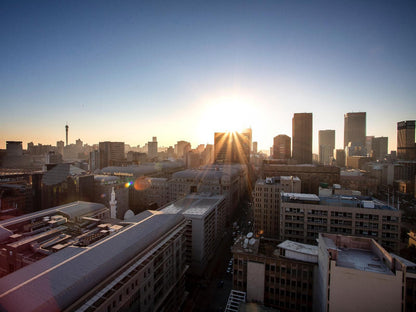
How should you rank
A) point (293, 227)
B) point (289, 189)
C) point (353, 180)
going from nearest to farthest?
point (293, 227) < point (289, 189) < point (353, 180)

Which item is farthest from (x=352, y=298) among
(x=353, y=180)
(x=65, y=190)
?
(x=353, y=180)

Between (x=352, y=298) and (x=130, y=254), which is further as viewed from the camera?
(x=130, y=254)

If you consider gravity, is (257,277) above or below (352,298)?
below

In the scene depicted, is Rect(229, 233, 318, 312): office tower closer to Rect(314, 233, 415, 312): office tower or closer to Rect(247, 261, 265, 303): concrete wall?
Rect(247, 261, 265, 303): concrete wall

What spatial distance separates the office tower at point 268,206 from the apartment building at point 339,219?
69.1 ft

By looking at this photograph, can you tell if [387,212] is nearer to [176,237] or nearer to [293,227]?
[293,227]

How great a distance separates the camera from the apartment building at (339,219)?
46.9 metres

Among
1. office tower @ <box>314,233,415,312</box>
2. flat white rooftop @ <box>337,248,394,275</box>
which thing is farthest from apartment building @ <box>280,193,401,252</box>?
flat white rooftop @ <box>337,248,394,275</box>

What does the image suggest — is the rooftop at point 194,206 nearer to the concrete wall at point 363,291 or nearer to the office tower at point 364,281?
the office tower at point 364,281

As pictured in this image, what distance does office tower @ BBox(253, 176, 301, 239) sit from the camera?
76.1 m

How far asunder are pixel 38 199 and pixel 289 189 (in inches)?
3789

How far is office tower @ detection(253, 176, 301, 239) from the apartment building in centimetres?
2106

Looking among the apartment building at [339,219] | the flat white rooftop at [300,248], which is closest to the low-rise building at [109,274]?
the flat white rooftop at [300,248]

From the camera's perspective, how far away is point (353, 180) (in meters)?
152
